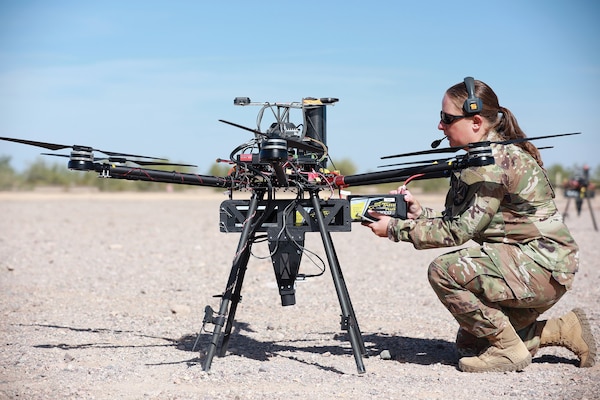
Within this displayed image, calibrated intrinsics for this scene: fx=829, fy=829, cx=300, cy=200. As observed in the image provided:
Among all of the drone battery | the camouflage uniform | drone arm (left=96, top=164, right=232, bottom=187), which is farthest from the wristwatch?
drone arm (left=96, top=164, right=232, bottom=187)

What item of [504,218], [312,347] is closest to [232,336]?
[312,347]

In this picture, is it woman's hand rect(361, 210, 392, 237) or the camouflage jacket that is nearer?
the camouflage jacket

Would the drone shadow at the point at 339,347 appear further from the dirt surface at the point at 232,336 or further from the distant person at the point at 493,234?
the distant person at the point at 493,234

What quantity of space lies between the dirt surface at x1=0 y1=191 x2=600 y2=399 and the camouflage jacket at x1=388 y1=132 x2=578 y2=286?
851mm

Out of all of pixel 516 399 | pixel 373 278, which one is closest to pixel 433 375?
pixel 516 399

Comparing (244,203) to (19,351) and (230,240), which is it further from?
(230,240)

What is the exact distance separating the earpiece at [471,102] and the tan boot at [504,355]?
1.46 meters

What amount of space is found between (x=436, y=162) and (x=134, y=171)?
2.11 metres

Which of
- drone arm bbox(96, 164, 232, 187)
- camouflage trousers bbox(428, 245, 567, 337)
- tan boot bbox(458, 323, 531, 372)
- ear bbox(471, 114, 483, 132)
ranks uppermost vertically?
ear bbox(471, 114, 483, 132)

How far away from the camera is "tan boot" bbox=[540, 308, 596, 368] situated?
5781 mm

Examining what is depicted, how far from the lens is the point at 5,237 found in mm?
16328

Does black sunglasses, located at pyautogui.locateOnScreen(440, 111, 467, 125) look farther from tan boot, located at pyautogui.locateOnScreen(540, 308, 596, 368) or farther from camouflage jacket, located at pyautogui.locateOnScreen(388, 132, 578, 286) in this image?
tan boot, located at pyautogui.locateOnScreen(540, 308, 596, 368)

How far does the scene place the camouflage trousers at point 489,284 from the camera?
5.43 meters

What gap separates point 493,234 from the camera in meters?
5.55
